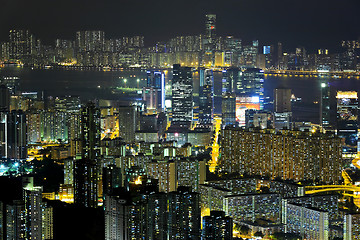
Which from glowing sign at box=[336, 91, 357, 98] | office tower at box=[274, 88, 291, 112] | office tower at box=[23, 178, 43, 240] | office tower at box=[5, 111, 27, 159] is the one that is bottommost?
office tower at box=[23, 178, 43, 240]

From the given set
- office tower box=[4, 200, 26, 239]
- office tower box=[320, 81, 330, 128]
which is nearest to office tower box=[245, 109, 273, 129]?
office tower box=[320, 81, 330, 128]

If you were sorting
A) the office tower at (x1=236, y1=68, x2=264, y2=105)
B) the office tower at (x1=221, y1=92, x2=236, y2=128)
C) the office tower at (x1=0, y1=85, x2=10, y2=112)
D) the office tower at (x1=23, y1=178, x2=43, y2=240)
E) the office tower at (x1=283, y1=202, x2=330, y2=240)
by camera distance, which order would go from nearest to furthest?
the office tower at (x1=23, y1=178, x2=43, y2=240) < the office tower at (x1=283, y1=202, x2=330, y2=240) < the office tower at (x1=0, y1=85, x2=10, y2=112) < the office tower at (x1=221, y1=92, x2=236, y2=128) < the office tower at (x1=236, y1=68, x2=264, y2=105)

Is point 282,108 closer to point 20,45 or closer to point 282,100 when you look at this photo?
point 282,100

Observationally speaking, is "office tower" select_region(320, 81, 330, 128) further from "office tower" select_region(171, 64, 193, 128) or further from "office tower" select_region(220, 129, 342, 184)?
"office tower" select_region(220, 129, 342, 184)

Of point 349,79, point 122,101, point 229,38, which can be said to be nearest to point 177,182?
point 122,101

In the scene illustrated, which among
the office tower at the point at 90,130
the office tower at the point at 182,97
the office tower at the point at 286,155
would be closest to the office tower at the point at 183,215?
the office tower at the point at 90,130

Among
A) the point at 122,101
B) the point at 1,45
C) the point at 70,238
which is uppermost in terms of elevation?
the point at 1,45

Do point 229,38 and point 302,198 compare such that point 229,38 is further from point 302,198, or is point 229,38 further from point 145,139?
point 302,198
